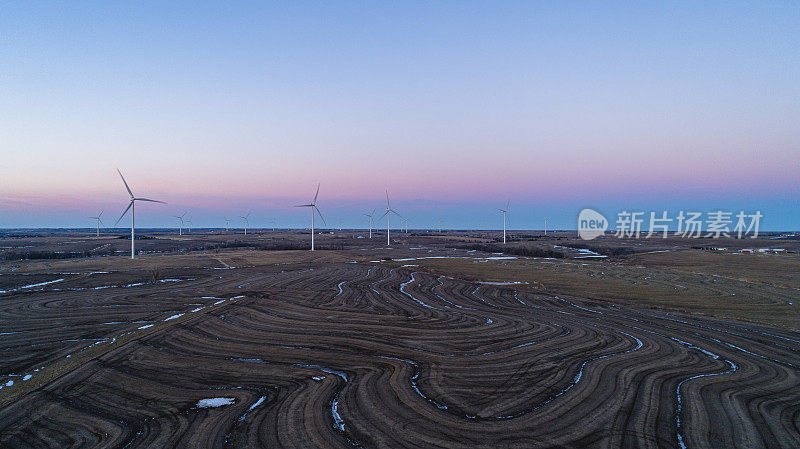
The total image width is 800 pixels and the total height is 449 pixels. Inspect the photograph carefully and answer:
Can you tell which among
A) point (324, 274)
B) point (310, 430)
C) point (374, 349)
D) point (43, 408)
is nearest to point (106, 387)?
point (43, 408)

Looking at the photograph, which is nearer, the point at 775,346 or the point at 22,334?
the point at 775,346

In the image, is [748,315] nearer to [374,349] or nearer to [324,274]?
[374,349]

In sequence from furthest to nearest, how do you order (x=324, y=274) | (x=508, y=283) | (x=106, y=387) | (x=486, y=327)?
(x=324, y=274) → (x=508, y=283) → (x=486, y=327) → (x=106, y=387)

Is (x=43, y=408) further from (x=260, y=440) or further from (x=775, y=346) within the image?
(x=775, y=346)

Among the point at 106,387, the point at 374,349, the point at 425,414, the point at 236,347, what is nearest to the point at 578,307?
the point at 374,349

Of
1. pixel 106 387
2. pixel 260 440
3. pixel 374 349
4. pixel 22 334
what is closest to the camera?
pixel 260 440

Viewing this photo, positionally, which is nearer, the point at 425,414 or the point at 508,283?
the point at 425,414
